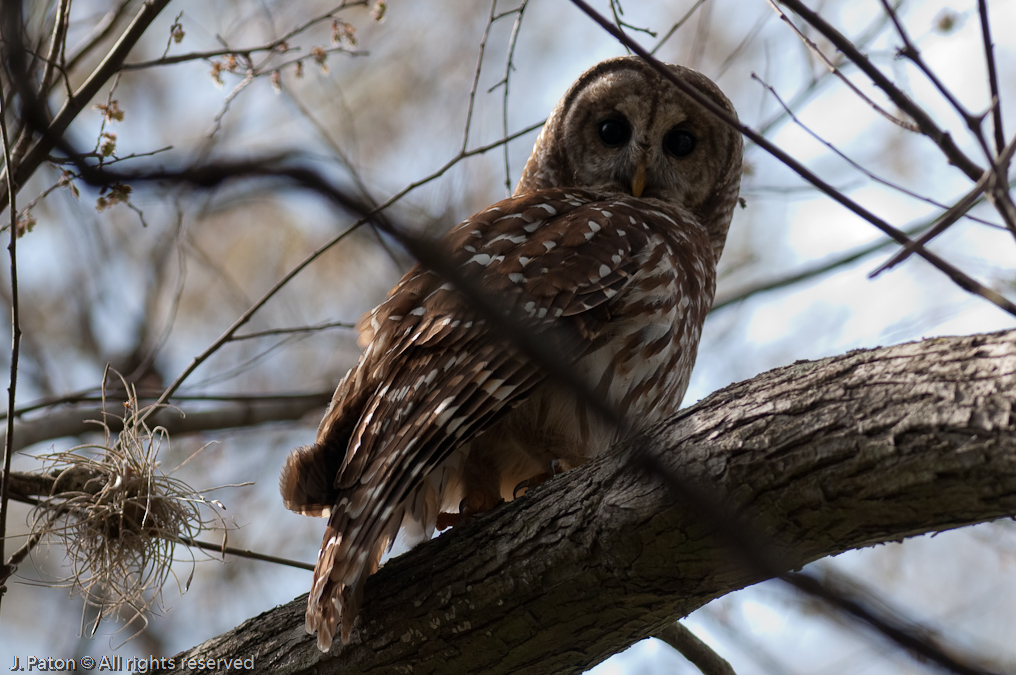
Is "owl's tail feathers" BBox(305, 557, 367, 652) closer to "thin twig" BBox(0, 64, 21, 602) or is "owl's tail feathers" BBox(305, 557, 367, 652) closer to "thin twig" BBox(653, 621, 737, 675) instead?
"thin twig" BBox(0, 64, 21, 602)

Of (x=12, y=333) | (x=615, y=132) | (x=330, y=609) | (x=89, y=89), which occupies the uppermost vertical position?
(x=615, y=132)

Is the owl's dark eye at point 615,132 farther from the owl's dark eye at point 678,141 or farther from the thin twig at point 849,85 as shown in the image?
the thin twig at point 849,85

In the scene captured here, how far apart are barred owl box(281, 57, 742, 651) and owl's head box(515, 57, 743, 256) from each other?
2.01 ft

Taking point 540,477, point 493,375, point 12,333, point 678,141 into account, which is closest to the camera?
point 12,333

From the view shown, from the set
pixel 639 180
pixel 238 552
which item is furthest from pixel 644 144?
pixel 238 552

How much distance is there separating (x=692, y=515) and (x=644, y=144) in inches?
121

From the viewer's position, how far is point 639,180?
4.91m

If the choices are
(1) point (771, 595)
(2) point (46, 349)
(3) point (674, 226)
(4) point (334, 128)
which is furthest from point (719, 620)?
(2) point (46, 349)

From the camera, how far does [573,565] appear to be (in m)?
2.60

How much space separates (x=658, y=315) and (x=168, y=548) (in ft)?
6.75

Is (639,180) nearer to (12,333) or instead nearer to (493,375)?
(493,375)

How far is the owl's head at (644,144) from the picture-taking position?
5.00 meters

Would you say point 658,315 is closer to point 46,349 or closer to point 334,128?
point 334,128

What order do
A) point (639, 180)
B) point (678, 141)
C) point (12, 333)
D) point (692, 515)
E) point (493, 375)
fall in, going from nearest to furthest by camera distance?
1. point (692, 515)
2. point (12, 333)
3. point (493, 375)
4. point (639, 180)
5. point (678, 141)
